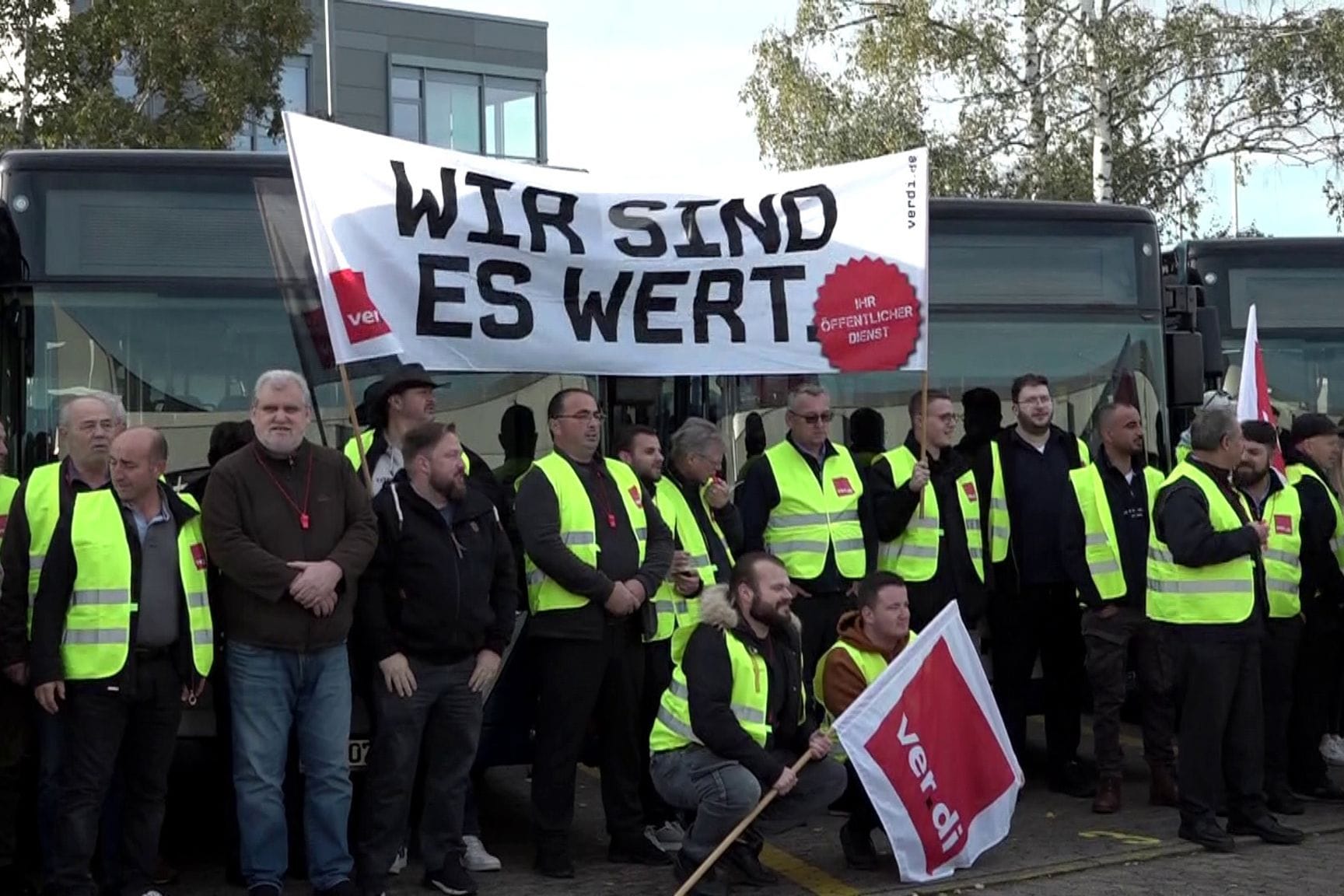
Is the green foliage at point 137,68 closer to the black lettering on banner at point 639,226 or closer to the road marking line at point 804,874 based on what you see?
the black lettering on banner at point 639,226

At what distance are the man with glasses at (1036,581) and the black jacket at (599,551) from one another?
2.17 meters

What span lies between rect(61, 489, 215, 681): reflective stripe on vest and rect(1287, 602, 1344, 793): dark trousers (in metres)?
5.26

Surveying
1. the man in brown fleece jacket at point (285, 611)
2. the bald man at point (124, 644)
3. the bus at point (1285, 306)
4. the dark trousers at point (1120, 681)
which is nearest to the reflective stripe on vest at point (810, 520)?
the dark trousers at point (1120, 681)

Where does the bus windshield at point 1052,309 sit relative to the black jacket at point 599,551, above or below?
above

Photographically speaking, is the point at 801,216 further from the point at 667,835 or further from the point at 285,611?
the point at 285,611

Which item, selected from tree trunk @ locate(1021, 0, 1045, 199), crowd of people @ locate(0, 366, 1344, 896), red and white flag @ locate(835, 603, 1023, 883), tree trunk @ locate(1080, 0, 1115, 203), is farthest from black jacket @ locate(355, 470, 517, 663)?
tree trunk @ locate(1021, 0, 1045, 199)

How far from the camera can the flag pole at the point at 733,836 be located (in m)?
6.98

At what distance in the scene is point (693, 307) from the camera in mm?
8398

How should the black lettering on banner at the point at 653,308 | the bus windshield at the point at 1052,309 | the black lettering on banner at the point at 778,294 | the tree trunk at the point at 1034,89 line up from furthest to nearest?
the tree trunk at the point at 1034,89 → the bus windshield at the point at 1052,309 → the black lettering on banner at the point at 778,294 → the black lettering on banner at the point at 653,308

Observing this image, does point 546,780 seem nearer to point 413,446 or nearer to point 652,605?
point 652,605

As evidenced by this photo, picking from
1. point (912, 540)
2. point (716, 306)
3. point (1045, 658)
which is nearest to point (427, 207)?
point (716, 306)

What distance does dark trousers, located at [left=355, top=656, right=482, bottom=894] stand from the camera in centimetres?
730

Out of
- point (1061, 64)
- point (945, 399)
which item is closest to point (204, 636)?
point (945, 399)

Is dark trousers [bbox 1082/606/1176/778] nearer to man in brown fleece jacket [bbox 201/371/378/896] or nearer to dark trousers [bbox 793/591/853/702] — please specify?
dark trousers [bbox 793/591/853/702]
